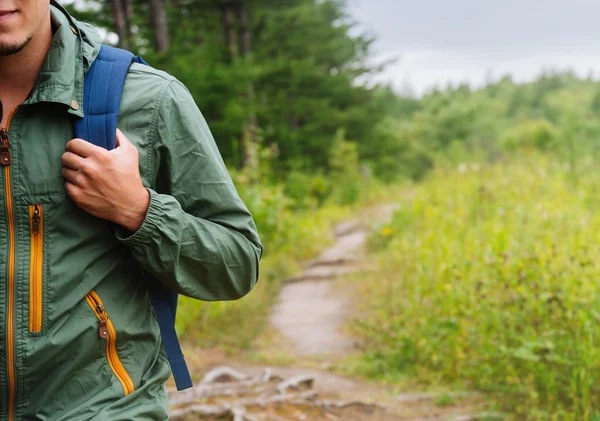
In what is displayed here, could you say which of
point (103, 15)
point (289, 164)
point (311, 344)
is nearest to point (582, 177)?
point (311, 344)

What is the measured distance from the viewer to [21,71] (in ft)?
5.19

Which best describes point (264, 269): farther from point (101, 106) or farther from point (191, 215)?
point (101, 106)

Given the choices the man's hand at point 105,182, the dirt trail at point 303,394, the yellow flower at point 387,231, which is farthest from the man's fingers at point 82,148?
the yellow flower at point 387,231

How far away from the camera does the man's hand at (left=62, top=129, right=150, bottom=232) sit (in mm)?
1506

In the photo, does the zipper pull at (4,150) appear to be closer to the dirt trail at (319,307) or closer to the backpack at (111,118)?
the backpack at (111,118)

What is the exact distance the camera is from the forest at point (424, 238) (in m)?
4.52

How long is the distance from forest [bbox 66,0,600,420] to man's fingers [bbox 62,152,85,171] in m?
3.33

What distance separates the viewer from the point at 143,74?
1671 mm

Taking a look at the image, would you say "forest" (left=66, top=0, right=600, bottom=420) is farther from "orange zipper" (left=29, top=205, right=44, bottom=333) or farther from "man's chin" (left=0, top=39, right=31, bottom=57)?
"man's chin" (left=0, top=39, right=31, bottom=57)

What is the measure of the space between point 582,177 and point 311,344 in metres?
5.57

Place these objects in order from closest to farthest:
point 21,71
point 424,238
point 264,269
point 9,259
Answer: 1. point 9,259
2. point 21,71
3. point 424,238
4. point 264,269

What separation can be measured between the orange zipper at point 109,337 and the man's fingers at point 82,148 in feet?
0.97

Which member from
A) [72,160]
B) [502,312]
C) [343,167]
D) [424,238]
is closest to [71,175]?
[72,160]

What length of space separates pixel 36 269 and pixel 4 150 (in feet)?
0.83
